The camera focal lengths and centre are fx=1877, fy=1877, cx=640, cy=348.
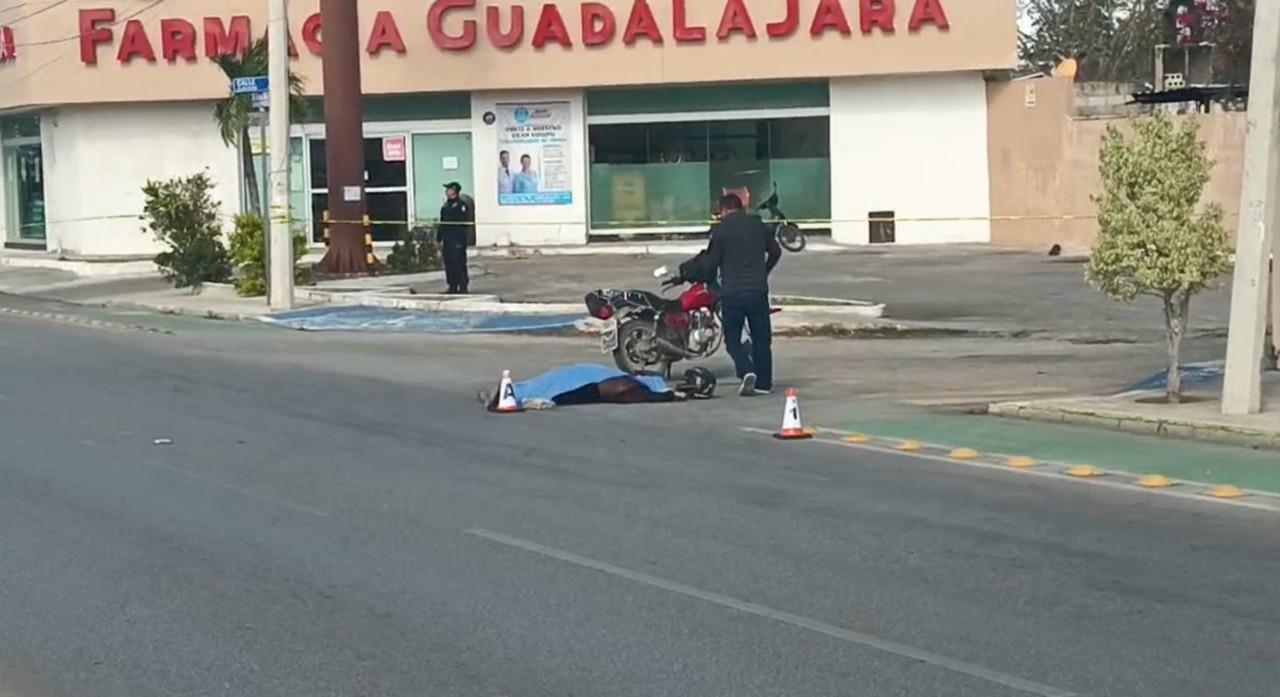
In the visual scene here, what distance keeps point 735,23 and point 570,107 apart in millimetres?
4307

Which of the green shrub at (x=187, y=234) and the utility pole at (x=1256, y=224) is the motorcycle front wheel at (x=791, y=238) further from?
the utility pole at (x=1256, y=224)

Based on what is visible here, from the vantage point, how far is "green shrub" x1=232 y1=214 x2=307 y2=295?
3209cm

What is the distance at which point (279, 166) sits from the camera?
29344 millimetres

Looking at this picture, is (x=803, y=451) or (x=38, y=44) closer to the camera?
(x=803, y=451)

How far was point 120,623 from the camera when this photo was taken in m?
8.71

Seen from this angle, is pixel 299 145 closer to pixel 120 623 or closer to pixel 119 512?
pixel 119 512

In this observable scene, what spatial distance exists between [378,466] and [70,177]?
1279 inches

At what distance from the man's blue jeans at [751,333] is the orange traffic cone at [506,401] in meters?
2.37

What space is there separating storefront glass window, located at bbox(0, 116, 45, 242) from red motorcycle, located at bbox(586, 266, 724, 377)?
29.7 metres

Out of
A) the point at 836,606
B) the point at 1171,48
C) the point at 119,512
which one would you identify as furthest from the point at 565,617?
the point at 1171,48

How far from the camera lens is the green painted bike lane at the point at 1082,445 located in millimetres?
12969

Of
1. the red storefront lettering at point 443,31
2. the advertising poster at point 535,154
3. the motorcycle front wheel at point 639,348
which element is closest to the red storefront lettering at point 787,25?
the advertising poster at point 535,154

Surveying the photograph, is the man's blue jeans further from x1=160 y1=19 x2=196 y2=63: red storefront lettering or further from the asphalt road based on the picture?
x1=160 y1=19 x2=196 y2=63: red storefront lettering

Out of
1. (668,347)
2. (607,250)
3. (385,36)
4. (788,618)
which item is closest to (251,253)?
(385,36)
